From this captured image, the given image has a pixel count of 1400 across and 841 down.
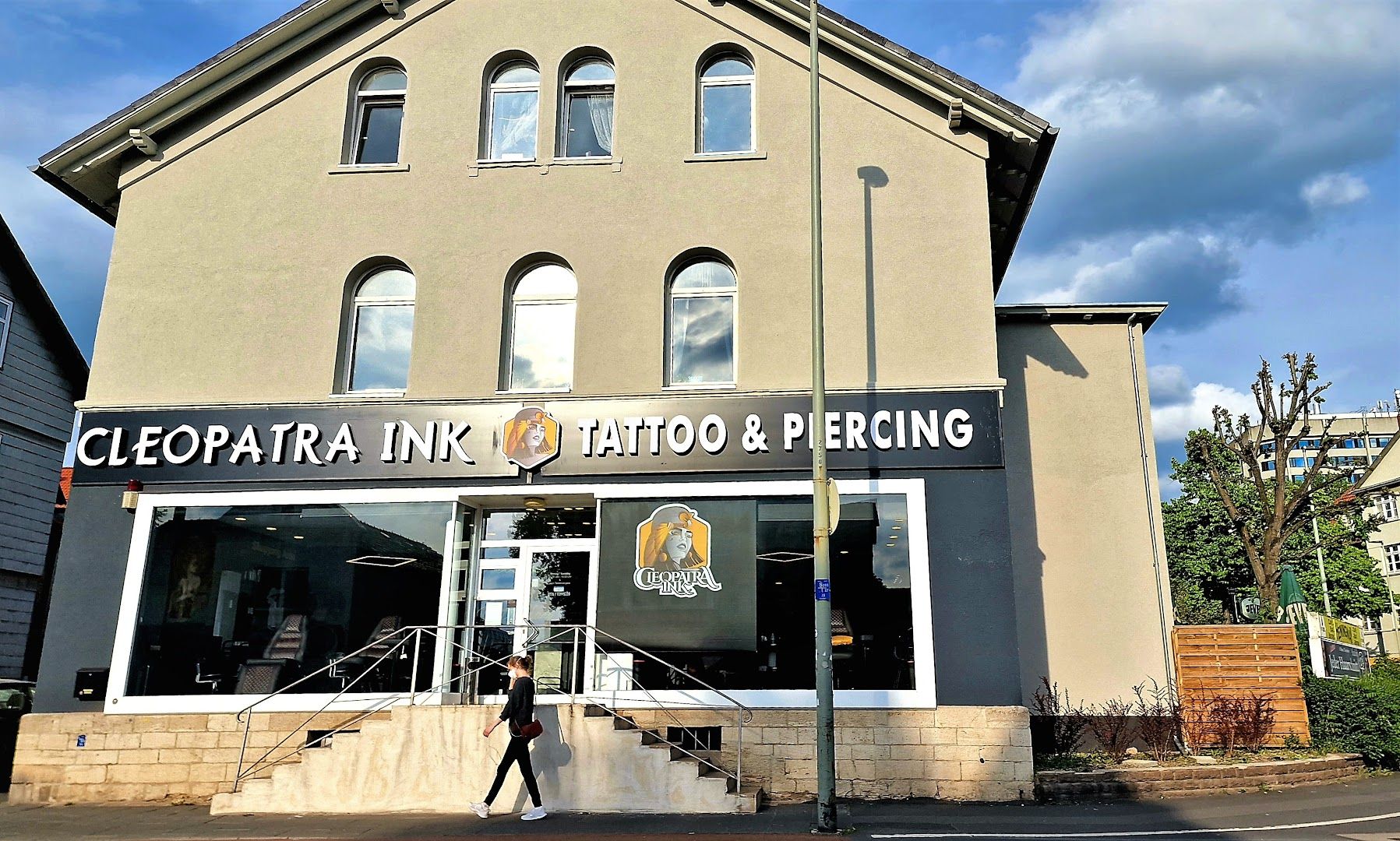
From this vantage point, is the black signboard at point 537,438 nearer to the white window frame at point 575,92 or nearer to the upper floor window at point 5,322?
the white window frame at point 575,92

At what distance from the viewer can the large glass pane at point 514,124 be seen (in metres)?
15.6

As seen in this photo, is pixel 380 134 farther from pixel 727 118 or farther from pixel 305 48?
pixel 727 118

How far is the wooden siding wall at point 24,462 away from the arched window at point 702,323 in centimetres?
1474

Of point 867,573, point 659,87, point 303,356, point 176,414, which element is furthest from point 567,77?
point 867,573

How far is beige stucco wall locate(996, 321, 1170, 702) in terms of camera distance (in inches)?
605

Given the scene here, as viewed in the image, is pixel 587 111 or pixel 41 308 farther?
pixel 41 308

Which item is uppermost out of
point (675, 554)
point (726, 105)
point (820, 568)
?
point (726, 105)

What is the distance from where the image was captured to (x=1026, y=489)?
16.0 meters

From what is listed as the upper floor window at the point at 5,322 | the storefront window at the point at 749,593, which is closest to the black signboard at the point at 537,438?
the storefront window at the point at 749,593

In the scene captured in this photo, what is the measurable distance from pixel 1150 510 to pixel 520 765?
407 inches

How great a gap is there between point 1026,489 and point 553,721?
8272 mm

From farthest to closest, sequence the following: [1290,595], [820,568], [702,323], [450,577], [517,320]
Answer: [1290,595], [517,320], [702,323], [450,577], [820,568]

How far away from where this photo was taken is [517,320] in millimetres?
14938

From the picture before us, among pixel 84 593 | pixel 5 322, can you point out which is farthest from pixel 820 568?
pixel 5 322
